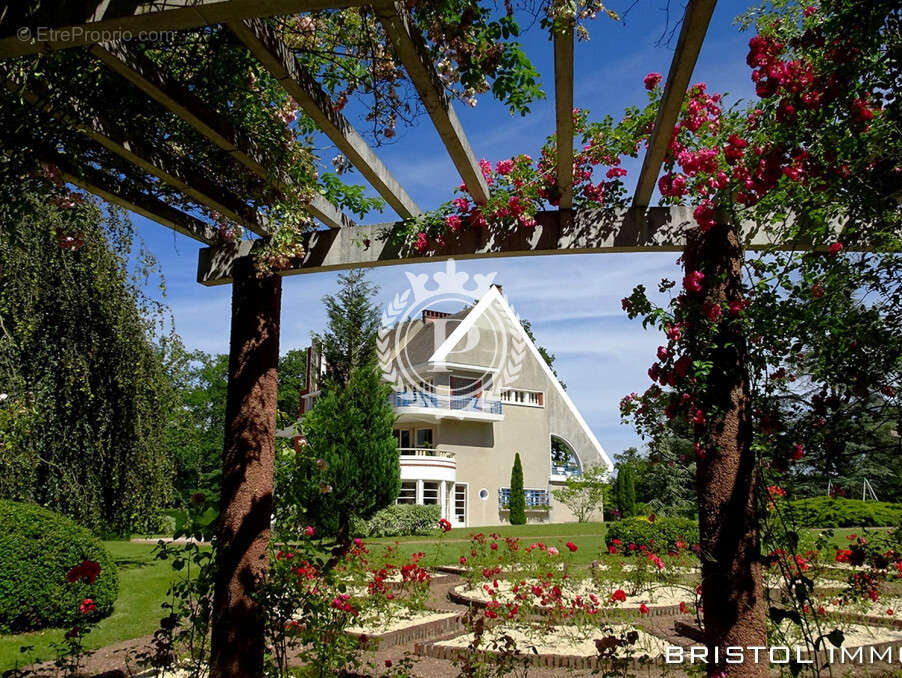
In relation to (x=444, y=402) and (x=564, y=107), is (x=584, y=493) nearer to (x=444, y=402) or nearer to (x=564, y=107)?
(x=444, y=402)

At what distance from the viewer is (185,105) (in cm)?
286

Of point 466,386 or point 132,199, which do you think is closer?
point 132,199

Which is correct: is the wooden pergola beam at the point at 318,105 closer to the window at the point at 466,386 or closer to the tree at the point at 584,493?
the window at the point at 466,386

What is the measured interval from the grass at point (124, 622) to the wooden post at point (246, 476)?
209cm

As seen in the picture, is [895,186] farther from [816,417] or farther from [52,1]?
[52,1]

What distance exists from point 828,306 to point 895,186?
59cm

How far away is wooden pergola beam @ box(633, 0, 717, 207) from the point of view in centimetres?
225

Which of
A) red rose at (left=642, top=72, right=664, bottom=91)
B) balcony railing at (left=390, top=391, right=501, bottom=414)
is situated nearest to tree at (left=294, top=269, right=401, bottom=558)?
balcony railing at (left=390, top=391, right=501, bottom=414)

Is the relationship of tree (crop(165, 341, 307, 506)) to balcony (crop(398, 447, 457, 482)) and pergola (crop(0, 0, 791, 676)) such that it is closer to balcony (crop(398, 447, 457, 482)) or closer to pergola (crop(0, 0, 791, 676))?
balcony (crop(398, 447, 457, 482))

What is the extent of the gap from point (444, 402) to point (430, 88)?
23.2 meters

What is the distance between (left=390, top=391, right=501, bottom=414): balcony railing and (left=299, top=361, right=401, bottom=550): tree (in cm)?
533

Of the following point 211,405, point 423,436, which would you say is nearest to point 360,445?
point 423,436

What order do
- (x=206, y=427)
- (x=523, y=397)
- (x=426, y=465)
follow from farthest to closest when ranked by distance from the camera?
(x=206, y=427) → (x=523, y=397) → (x=426, y=465)

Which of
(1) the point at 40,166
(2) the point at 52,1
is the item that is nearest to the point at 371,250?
(1) the point at 40,166
